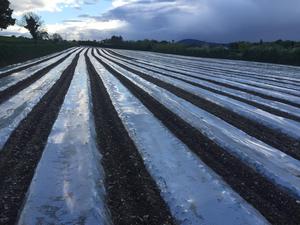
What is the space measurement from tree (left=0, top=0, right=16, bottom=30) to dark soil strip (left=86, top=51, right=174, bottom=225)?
121 feet

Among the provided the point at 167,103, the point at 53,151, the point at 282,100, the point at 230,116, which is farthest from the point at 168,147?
the point at 282,100

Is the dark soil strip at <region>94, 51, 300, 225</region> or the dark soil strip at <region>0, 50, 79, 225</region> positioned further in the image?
the dark soil strip at <region>0, 50, 79, 225</region>

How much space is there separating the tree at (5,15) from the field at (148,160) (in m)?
33.5

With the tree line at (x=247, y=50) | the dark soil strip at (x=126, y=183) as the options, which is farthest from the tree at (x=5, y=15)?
the dark soil strip at (x=126, y=183)

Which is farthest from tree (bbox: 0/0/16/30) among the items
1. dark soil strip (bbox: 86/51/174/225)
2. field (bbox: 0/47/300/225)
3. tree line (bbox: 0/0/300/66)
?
dark soil strip (bbox: 86/51/174/225)

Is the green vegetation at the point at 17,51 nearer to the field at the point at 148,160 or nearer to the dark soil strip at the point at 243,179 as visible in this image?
the field at the point at 148,160

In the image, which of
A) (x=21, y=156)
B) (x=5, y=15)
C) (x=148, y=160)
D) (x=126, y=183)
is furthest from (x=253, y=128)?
(x=5, y=15)

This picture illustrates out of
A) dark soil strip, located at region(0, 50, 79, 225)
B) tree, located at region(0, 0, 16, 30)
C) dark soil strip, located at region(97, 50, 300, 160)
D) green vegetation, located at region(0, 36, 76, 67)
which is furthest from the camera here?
tree, located at region(0, 0, 16, 30)

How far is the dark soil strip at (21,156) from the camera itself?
4256 mm

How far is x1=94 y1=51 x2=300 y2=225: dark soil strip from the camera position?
415cm

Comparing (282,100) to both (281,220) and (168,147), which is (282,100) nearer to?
(168,147)

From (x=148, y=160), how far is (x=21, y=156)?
1587 mm

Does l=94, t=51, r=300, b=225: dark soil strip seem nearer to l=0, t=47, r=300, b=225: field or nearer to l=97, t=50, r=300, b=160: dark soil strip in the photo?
l=0, t=47, r=300, b=225: field

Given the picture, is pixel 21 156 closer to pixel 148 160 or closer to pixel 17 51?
pixel 148 160
